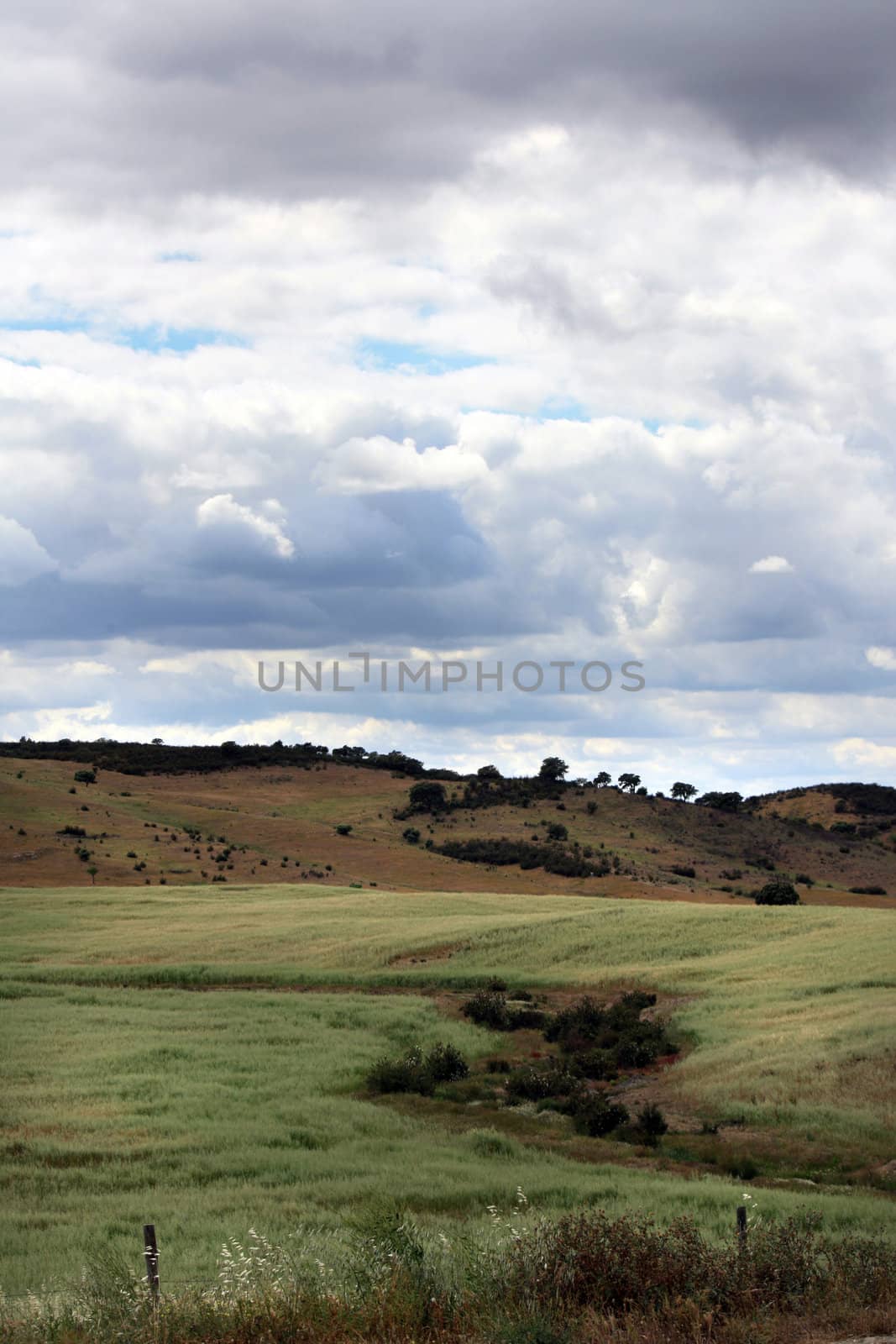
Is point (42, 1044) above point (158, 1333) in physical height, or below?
below

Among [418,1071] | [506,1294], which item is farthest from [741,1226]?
[418,1071]

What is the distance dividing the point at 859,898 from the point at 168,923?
6000cm

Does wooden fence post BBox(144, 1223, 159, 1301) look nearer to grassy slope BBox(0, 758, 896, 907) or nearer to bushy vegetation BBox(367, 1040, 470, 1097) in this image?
bushy vegetation BBox(367, 1040, 470, 1097)

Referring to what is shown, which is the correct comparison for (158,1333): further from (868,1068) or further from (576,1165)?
(868,1068)

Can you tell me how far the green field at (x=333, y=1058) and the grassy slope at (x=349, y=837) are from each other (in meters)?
30.9

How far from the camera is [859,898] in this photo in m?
92.6

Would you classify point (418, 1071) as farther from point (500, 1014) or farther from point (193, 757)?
point (193, 757)

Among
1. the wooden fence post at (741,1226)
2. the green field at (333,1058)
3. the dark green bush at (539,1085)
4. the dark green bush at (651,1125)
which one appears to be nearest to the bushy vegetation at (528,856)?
the green field at (333,1058)

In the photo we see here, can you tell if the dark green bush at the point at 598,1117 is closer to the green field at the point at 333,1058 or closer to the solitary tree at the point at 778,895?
the green field at the point at 333,1058

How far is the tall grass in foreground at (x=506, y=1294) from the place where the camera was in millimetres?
10055

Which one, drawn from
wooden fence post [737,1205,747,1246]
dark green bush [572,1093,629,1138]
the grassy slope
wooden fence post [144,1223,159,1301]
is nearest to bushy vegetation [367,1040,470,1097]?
dark green bush [572,1093,629,1138]

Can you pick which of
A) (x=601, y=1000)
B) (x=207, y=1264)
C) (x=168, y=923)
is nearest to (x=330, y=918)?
(x=168, y=923)

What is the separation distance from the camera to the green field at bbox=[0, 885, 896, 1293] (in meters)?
16.9

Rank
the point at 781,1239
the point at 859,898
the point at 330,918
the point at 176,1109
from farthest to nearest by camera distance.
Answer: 1. the point at 859,898
2. the point at 330,918
3. the point at 176,1109
4. the point at 781,1239
